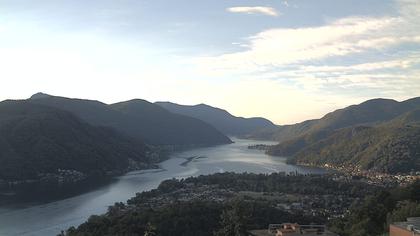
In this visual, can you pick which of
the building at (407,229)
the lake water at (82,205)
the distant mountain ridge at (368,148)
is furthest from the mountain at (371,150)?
the building at (407,229)

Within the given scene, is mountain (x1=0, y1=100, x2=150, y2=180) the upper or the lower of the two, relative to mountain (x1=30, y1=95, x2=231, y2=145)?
lower

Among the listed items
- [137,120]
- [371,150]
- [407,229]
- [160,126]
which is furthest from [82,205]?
[160,126]

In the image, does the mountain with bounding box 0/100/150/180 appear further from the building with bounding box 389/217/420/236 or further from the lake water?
the building with bounding box 389/217/420/236

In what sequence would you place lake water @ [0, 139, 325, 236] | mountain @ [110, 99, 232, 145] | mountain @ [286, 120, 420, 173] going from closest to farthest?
lake water @ [0, 139, 325, 236] < mountain @ [286, 120, 420, 173] < mountain @ [110, 99, 232, 145]

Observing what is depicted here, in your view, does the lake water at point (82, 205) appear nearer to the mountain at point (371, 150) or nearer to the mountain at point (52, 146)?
the mountain at point (52, 146)

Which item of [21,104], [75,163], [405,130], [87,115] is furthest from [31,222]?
[87,115]

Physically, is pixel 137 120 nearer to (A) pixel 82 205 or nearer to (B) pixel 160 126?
(B) pixel 160 126

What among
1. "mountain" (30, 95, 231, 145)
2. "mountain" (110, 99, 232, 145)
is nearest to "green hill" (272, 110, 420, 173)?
"mountain" (110, 99, 232, 145)

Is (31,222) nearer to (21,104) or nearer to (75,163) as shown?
(75,163)
